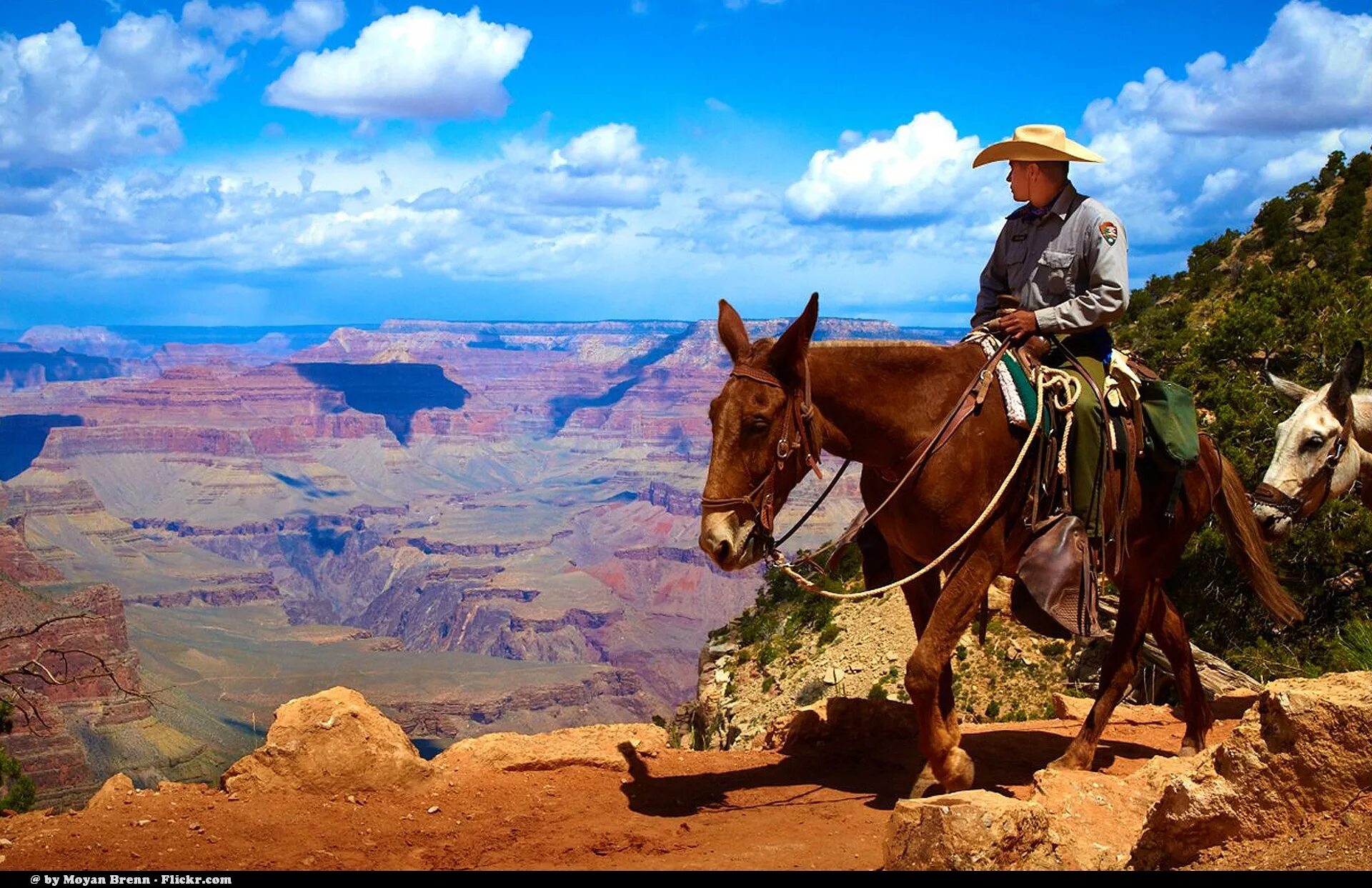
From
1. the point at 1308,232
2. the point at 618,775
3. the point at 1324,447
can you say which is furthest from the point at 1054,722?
the point at 1308,232

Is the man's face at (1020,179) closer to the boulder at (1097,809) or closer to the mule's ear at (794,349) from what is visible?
the mule's ear at (794,349)

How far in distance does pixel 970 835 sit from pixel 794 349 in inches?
112

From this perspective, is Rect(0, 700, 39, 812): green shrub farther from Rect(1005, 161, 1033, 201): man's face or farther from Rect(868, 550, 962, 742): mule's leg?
Rect(1005, 161, 1033, 201): man's face

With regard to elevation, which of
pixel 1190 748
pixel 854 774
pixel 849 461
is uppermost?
pixel 849 461

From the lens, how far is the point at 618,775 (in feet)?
28.1

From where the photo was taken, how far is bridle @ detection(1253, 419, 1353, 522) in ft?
26.4

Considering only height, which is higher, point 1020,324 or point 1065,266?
point 1065,266

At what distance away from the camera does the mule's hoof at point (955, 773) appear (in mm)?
7012

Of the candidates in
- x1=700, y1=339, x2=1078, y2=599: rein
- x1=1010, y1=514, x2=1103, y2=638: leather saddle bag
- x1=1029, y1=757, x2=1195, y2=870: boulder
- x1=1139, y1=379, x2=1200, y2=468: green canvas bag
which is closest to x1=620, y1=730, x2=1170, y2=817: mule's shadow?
x1=1029, y1=757, x2=1195, y2=870: boulder

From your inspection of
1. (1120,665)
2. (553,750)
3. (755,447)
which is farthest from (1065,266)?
(553,750)

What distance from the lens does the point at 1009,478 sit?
6.96 m

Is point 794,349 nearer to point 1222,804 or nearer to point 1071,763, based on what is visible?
point 1222,804

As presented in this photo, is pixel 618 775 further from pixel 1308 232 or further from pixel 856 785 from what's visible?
pixel 1308 232

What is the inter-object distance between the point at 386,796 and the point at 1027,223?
584 cm
